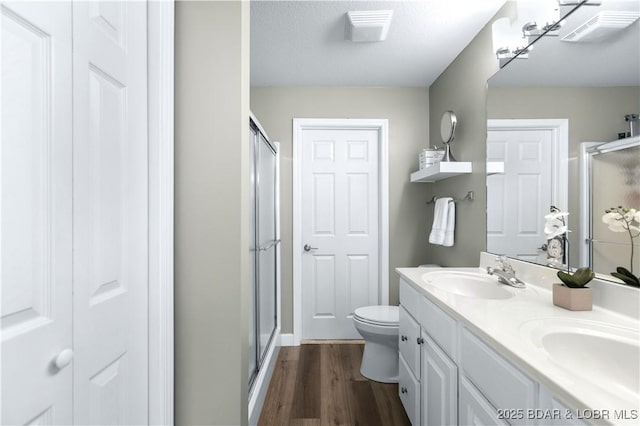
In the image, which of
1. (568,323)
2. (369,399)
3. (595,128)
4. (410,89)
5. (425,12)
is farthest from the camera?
(410,89)

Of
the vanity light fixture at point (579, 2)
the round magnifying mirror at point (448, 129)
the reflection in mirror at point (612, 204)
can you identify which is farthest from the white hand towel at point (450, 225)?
the vanity light fixture at point (579, 2)

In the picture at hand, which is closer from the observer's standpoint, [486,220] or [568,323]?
[568,323]

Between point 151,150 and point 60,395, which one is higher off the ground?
point 151,150

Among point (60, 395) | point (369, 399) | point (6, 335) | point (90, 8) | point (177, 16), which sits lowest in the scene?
point (369, 399)

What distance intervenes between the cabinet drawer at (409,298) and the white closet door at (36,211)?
4.63 ft

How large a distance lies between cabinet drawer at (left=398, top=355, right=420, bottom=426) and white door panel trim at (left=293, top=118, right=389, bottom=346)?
1.00 metres

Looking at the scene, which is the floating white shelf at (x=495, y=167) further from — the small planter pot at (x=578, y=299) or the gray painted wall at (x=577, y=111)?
the small planter pot at (x=578, y=299)

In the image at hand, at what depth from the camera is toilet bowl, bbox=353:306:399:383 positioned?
7.12 ft

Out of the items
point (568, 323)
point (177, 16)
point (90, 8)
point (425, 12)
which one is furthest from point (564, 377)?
point (425, 12)

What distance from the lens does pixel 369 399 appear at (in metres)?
2.04

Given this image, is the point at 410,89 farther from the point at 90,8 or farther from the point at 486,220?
the point at 90,8

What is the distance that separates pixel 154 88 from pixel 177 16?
29cm

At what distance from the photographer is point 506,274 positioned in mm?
1588

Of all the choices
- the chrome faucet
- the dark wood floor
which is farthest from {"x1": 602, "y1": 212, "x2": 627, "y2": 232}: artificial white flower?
the dark wood floor
